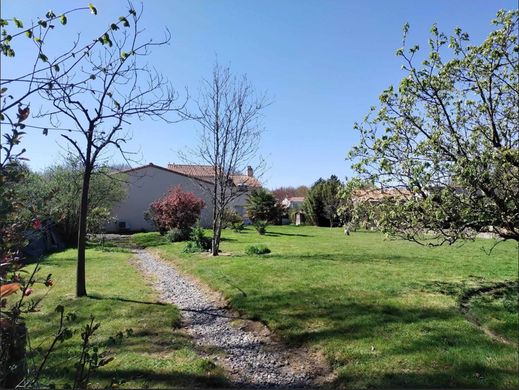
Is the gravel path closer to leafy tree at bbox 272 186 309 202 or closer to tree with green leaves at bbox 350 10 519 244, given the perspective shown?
tree with green leaves at bbox 350 10 519 244

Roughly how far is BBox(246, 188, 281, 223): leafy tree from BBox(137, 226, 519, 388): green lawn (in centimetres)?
1998

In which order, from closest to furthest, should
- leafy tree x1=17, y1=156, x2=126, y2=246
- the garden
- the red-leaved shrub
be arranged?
the garden
leafy tree x1=17, y1=156, x2=126, y2=246
the red-leaved shrub

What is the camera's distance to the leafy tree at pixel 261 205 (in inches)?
1316

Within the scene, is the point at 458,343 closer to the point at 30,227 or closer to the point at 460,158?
the point at 460,158

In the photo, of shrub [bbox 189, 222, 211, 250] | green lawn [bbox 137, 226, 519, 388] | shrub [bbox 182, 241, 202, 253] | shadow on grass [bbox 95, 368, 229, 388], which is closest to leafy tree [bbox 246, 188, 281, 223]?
shrub [bbox 189, 222, 211, 250]

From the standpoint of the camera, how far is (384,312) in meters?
6.89

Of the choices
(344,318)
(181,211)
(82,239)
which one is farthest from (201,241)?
(344,318)

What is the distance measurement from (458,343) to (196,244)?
12981mm

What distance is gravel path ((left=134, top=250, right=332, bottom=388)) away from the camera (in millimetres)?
4754

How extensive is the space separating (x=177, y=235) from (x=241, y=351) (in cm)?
1700

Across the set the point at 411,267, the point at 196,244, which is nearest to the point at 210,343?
the point at 411,267

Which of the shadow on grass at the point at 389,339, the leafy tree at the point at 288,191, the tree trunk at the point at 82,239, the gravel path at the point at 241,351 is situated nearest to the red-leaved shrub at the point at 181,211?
the gravel path at the point at 241,351

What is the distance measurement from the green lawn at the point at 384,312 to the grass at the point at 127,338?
1.53 m

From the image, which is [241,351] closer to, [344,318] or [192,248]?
[344,318]
